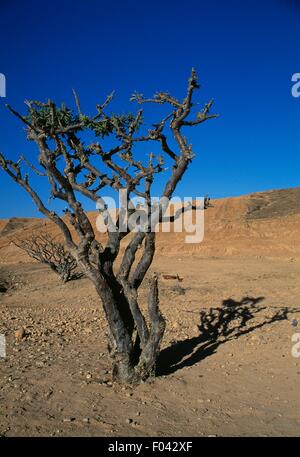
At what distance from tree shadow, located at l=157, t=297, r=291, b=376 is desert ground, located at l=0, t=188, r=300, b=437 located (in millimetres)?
20

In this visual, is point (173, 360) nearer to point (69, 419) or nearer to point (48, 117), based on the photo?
point (69, 419)

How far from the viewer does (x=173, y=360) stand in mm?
6113

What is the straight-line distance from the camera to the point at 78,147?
552cm

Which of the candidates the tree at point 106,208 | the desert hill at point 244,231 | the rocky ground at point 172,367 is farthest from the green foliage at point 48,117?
the desert hill at point 244,231

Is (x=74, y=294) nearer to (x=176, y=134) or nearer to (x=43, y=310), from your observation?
(x=43, y=310)

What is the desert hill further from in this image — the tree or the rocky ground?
the tree

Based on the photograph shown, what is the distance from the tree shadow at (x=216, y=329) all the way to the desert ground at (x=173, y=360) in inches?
0.8

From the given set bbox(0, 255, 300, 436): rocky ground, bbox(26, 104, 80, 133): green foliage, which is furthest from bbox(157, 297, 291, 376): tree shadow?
bbox(26, 104, 80, 133): green foliage

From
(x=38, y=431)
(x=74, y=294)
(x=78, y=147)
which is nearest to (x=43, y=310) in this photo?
(x=74, y=294)

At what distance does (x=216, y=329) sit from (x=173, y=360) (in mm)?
1674

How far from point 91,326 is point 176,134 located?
4234 millimetres
